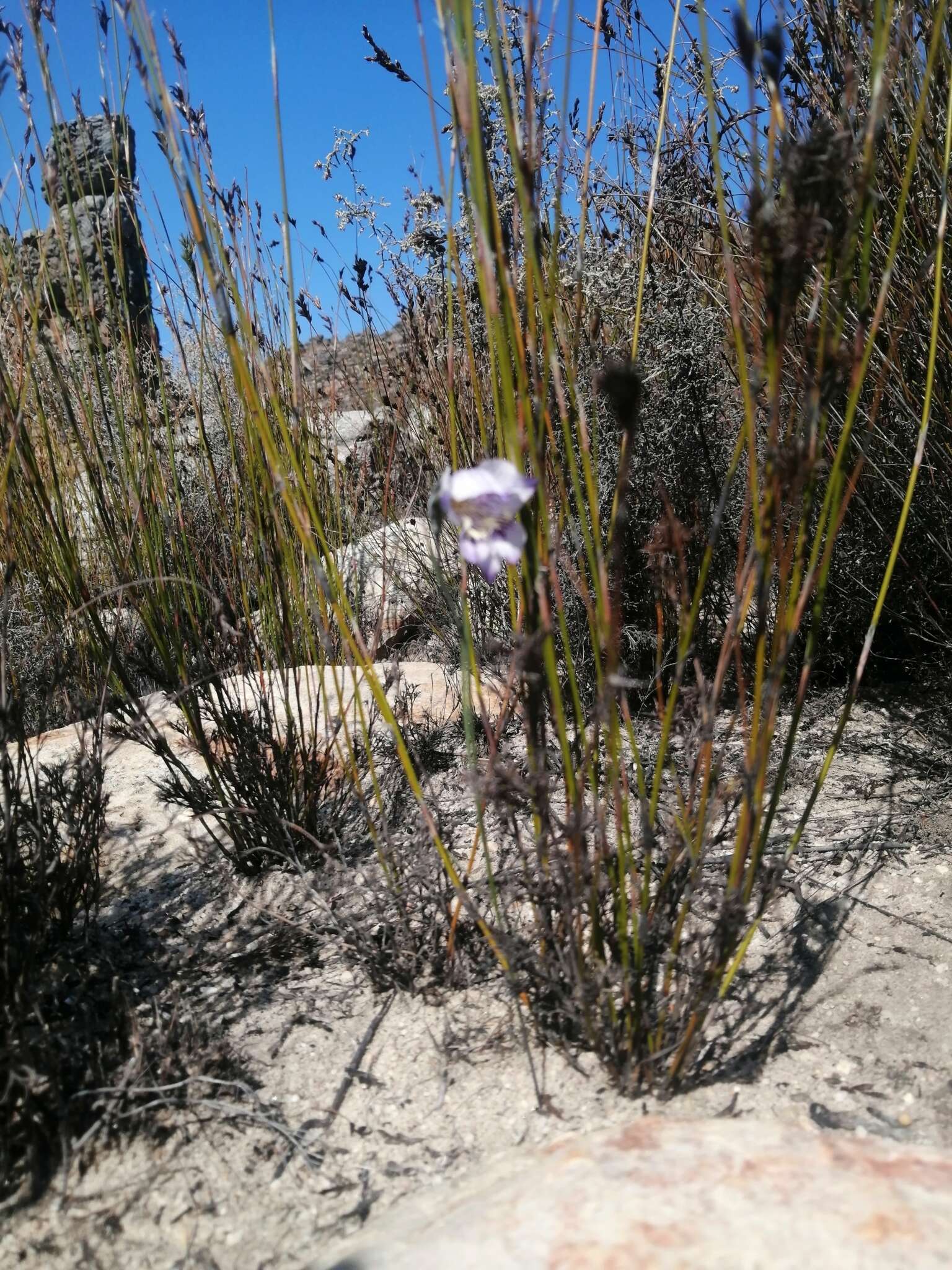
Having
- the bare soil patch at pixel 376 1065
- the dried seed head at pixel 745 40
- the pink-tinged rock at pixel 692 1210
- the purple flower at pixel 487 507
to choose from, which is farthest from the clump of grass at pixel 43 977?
the dried seed head at pixel 745 40

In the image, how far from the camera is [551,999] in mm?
1347

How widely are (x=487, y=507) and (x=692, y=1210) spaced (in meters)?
0.71

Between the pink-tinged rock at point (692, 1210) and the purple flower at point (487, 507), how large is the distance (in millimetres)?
631

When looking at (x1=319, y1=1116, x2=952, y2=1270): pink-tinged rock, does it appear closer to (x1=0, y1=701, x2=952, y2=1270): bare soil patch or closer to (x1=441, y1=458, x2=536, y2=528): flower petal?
(x1=0, y1=701, x2=952, y2=1270): bare soil patch

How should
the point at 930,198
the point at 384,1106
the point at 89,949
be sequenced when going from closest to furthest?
the point at 384,1106 → the point at 89,949 → the point at 930,198

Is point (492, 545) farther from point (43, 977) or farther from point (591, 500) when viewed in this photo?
point (43, 977)

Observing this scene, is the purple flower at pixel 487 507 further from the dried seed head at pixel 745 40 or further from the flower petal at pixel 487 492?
the dried seed head at pixel 745 40

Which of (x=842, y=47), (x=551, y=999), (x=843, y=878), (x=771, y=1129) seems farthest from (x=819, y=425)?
(x=842, y=47)

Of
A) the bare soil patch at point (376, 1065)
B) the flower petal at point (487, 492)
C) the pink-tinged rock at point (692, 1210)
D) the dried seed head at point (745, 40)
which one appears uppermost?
the dried seed head at point (745, 40)

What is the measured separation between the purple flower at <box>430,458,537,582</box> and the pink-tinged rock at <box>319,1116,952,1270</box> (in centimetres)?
63

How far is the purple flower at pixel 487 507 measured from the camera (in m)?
0.92

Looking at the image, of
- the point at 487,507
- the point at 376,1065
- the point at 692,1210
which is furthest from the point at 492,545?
the point at 376,1065

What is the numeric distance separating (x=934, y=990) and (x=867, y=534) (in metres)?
1.21

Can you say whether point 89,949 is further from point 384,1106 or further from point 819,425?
point 819,425
